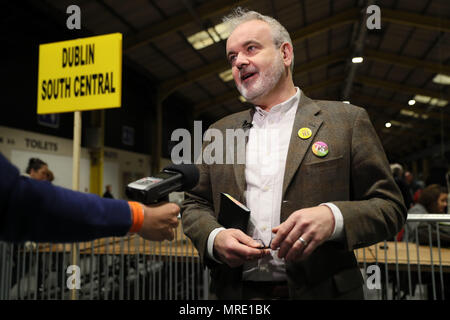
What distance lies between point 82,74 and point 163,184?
1618mm

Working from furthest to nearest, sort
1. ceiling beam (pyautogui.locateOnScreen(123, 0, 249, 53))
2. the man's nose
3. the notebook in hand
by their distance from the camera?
ceiling beam (pyautogui.locateOnScreen(123, 0, 249, 53))
the man's nose
the notebook in hand

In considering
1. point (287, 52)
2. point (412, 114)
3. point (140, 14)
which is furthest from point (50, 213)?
point (140, 14)

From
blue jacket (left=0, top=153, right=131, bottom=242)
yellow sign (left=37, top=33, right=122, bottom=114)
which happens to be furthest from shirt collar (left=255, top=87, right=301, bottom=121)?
yellow sign (left=37, top=33, right=122, bottom=114)

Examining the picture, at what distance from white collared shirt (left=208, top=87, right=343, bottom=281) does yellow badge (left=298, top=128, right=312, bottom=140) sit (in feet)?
0.18

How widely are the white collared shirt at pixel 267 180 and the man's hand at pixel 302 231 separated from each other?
0.19m

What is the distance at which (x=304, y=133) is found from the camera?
1.09 metres

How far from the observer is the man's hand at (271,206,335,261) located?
89cm

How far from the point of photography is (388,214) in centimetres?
99

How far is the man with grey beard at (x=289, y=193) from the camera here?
0.94 metres

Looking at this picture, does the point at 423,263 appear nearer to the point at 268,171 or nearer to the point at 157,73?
the point at 268,171

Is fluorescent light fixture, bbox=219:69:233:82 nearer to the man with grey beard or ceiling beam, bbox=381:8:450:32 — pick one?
the man with grey beard

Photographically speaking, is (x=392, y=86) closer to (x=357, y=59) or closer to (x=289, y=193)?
(x=357, y=59)

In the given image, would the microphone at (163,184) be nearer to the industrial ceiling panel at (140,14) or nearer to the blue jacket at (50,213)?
the blue jacket at (50,213)
